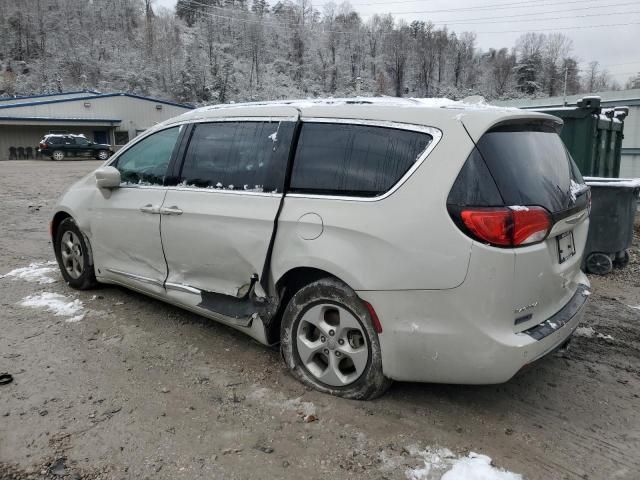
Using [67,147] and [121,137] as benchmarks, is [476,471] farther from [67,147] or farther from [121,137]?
[121,137]

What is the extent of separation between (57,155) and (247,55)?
302ft

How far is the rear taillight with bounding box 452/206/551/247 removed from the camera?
2547 mm

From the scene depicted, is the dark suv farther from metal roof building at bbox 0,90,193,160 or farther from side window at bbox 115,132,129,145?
side window at bbox 115,132,129,145

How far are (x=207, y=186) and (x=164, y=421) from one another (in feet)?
5.44

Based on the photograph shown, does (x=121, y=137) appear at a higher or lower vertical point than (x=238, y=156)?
higher

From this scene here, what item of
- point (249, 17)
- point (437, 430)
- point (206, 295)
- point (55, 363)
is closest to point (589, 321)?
point (437, 430)

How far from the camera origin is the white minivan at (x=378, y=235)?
2600 millimetres

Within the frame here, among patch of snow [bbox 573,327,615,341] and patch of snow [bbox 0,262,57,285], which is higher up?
patch of snow [bbox 0,262,57,285]

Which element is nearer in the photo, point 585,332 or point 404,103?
point 404,103

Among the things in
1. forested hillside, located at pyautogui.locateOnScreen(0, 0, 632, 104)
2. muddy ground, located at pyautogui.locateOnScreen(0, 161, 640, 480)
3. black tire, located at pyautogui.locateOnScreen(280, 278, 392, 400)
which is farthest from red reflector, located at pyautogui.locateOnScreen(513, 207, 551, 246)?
forested hillside, located at pyautogui.locateOnScreen(0, 0, 632, 104)

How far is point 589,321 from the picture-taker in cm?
450

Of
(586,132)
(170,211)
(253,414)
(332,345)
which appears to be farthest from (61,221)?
(586,132)

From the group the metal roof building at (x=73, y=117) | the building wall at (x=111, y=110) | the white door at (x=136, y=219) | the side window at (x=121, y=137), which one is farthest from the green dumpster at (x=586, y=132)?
the side window at (x=121, y=137)

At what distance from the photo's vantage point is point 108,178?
4.43 meters
